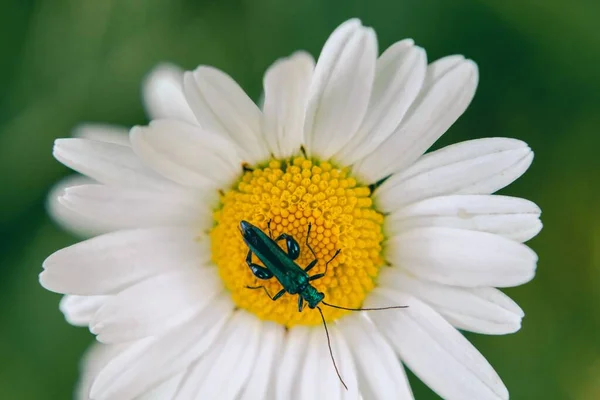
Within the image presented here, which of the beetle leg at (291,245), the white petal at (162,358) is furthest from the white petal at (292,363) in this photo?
the beetle leg at (291,245)

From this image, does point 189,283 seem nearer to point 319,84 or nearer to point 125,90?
point 319,84

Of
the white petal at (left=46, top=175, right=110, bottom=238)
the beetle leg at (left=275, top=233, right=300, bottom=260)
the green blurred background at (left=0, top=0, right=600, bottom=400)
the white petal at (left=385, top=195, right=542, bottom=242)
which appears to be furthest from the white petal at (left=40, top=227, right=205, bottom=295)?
the green blurred background at (left=0, top=0, right=600, bottom=400)

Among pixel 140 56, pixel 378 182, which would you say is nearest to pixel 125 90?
pixel 140 56

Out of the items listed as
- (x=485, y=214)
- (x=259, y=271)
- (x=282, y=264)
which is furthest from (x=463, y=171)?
(x=259, y=271)

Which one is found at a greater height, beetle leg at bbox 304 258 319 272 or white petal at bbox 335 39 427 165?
white petal at bbox 335 39 427 165

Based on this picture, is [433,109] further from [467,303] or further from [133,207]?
[133,207]

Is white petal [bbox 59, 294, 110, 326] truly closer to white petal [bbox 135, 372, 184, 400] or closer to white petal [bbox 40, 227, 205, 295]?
white petal [bbox 40, 227, 205, 295]
